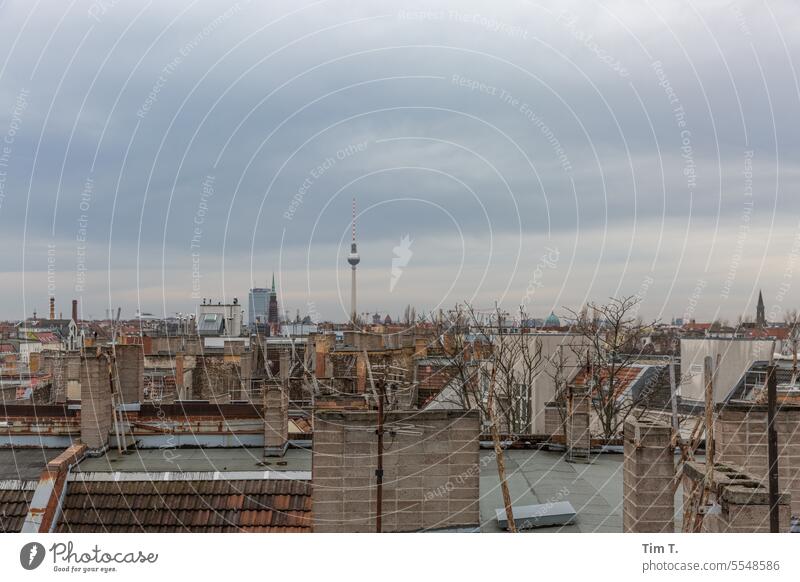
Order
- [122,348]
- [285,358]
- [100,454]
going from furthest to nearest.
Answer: [285,358], [122,348], [100,454]

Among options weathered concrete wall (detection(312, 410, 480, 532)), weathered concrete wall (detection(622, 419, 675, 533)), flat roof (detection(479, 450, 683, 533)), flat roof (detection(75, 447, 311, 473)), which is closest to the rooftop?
flat roof (detection(75, 447, 311, 473))

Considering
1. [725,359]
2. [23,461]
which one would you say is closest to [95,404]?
[23,461]

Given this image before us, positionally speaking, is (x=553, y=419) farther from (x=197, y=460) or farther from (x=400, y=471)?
(x=197, y=460)

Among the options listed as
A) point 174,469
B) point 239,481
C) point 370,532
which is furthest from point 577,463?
point 174,469

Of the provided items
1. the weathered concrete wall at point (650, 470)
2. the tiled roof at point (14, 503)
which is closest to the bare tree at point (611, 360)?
the weathered concrete wall at point (650, 470)

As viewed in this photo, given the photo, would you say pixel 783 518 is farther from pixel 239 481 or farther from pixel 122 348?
pixel 122 348

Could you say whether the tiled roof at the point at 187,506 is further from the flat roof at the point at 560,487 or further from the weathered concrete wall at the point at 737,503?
the weathered concrete wall at the point at 737,503
